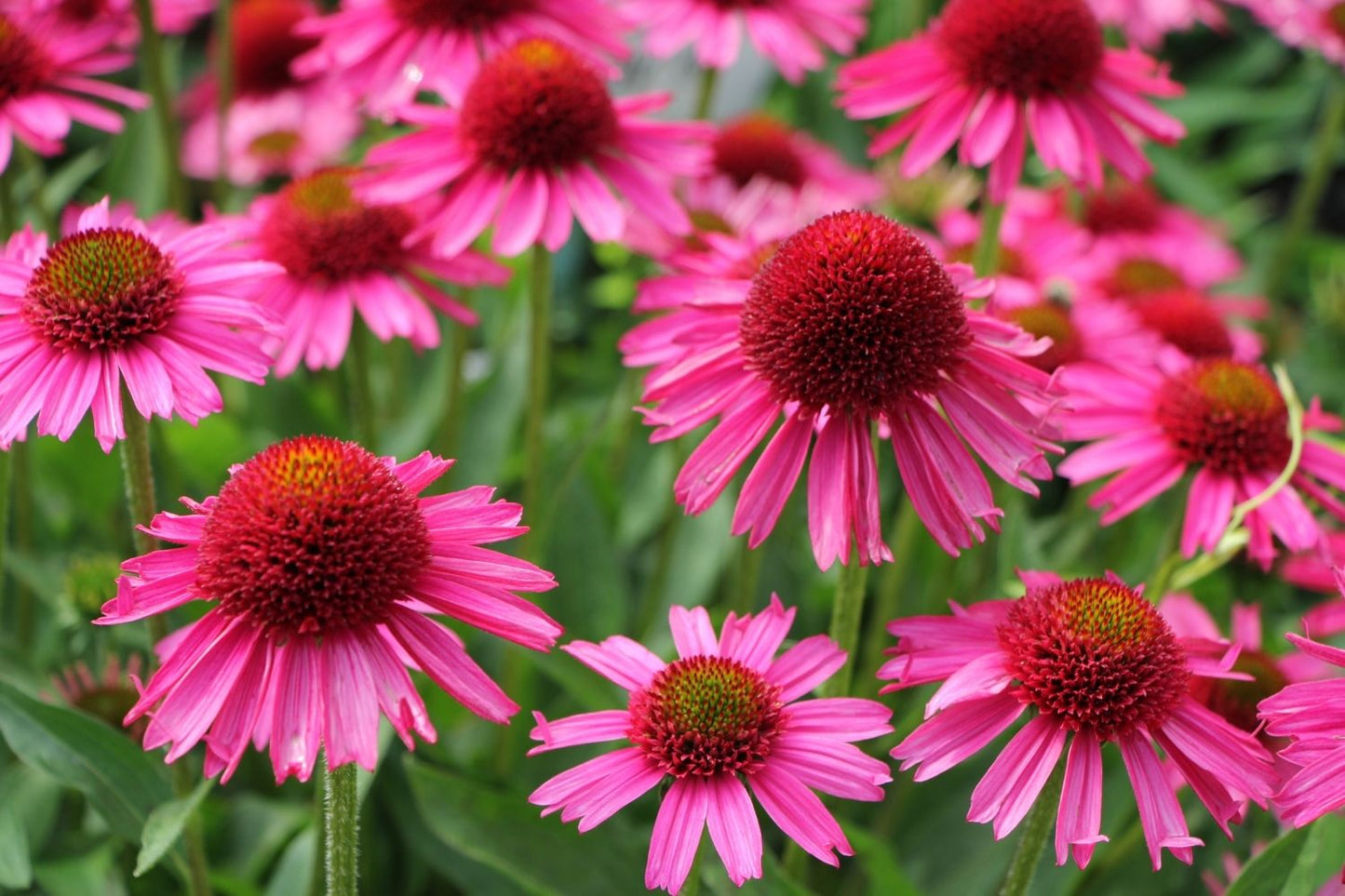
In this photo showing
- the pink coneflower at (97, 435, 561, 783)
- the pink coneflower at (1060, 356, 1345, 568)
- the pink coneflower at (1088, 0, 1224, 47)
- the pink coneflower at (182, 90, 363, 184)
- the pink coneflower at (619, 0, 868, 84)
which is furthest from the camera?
the pink coneflower at (182, 90, 363, 184)

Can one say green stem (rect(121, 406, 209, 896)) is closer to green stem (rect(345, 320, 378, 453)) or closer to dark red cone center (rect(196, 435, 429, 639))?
dark red cone center (rect(196, 435, 429, 639))

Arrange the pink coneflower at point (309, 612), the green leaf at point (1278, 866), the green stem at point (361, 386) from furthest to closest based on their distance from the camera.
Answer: the green stem at point (361, 386)
the green leaf at point (1278, 866)
the pink coneflower at point (309, 612)

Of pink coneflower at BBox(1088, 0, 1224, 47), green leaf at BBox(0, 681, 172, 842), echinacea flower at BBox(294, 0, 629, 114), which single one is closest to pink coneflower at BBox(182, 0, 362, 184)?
echinacea flower at BBox(294, 0, 629, 114)

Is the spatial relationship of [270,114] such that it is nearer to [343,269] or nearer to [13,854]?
[343,269]

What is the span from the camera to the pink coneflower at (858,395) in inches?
46.1

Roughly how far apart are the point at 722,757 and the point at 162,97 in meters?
1.47

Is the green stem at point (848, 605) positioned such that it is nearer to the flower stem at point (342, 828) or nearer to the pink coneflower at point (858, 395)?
the pink coneflower at point (858, 395)

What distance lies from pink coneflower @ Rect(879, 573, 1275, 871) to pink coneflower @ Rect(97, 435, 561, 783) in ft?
1.11

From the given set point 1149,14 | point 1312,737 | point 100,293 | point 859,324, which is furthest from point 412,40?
point 1149,14

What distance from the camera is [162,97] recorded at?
207 cm

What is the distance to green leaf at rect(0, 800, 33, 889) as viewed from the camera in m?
1.27

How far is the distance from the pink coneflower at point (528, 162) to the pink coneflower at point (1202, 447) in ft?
1.79

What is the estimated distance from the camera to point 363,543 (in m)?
1.02

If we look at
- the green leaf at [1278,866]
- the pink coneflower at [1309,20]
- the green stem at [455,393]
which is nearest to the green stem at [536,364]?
the green stem at [455,393]
